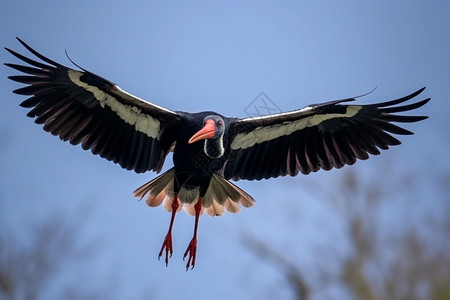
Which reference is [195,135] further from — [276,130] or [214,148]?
[276,130]

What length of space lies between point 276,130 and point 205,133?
120 centimetres

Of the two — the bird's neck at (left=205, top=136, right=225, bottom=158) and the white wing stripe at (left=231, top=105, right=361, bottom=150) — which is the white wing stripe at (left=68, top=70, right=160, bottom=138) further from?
the white wing stripe at (left=231, top=105, right=361, bottom=150)

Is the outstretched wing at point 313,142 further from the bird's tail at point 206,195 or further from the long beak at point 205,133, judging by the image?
the long beak at point 205,133

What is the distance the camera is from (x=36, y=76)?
30.5 ft

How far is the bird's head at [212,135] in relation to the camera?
29.1ft

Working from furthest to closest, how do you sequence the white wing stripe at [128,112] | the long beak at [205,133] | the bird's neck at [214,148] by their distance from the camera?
the white wing stripe at [128,112] < the bird's neck at [214,148] < the long beak at [205,133]

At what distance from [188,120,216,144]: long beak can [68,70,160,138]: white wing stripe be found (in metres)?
0.67

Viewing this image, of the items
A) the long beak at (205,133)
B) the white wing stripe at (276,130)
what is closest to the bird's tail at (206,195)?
the white wing stripe at (276,130)

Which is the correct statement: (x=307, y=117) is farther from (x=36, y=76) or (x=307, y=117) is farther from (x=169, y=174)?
(x=36, y=76)

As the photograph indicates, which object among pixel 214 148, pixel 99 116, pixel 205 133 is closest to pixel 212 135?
pixel 205 133

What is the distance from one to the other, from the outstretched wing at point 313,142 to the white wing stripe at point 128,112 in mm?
860

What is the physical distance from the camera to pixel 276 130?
9.83m

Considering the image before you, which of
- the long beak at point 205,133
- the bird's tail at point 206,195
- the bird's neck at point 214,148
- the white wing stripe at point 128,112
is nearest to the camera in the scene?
the long beak at point 205,133

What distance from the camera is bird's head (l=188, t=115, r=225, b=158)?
8875 mm
